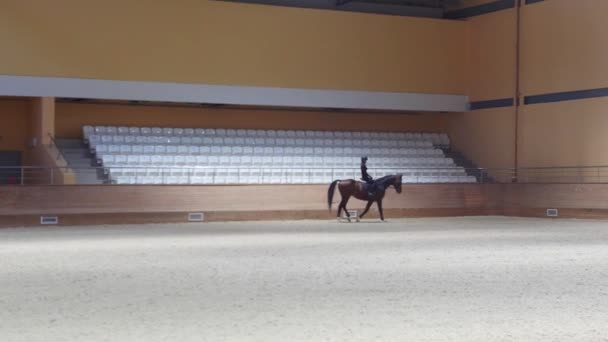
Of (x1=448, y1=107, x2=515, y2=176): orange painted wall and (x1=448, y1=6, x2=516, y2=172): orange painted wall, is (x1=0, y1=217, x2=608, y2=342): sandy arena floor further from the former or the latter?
(x1=448, y1=6, x2=516, y2=172): orange painted wall

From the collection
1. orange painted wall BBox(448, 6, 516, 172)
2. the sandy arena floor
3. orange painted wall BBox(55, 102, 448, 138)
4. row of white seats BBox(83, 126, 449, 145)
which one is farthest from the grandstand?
the sandy arena floor

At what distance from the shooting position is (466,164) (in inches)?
1297

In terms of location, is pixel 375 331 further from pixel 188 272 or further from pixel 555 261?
pixel 555 261

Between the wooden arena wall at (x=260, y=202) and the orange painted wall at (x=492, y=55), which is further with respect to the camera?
the orange painted wall at (x=492, y=55)

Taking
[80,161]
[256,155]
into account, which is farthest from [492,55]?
[80,161]

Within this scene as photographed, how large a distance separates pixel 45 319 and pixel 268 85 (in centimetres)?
2179

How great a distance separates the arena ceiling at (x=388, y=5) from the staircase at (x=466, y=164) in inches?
204

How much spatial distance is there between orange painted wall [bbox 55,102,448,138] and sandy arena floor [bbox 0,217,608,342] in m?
10.7

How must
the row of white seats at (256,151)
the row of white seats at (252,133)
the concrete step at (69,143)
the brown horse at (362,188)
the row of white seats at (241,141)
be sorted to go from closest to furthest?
1. the brown horse at (362,188)
2. the row of white seats at (256,151)
3. the row of white seats at (241,141)
4. the concrete step at (69,143)
5. the row of white seats at (252,133)

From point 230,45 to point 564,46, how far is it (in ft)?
35.5

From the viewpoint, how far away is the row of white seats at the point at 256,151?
2751cm

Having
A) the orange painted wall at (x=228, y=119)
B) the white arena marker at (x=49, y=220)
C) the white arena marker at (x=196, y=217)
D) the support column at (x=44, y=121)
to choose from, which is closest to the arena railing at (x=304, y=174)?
the support column at (x=44, y=121)

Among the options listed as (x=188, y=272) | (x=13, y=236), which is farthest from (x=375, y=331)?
(x=13, y=236)

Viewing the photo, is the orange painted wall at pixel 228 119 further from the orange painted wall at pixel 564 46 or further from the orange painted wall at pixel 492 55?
the orange painted wall at pixel 564 46
